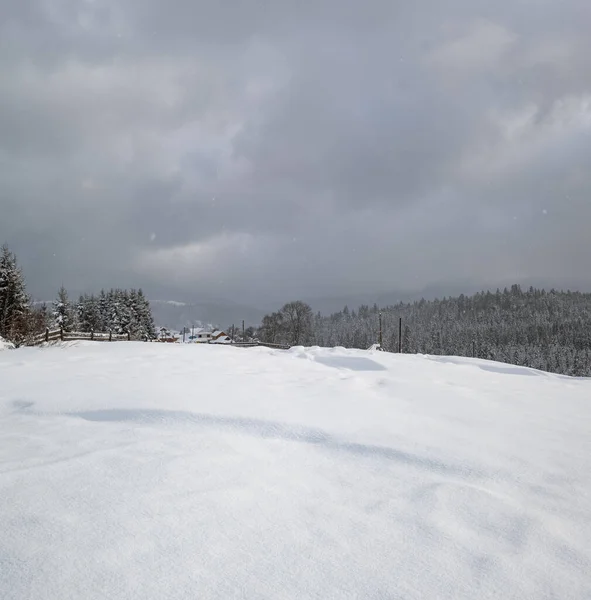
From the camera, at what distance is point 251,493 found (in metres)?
1.90

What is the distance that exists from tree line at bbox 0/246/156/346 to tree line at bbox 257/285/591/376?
1953 cm

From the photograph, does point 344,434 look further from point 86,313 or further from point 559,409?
point 86,313

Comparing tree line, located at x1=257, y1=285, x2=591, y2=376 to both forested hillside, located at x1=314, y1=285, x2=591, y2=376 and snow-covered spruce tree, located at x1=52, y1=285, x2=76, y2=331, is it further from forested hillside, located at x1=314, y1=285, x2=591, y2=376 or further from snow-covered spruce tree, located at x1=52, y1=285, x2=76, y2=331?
snow-covered spruce tree, located at x1=52, y1=285, x2=76, y2=331

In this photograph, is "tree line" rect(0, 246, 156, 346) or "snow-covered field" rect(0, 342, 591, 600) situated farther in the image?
"tree line" rect(0, 246, 156, 346)

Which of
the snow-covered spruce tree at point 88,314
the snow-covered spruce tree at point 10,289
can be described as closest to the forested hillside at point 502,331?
the snow-covered spruce tree at point 88,314

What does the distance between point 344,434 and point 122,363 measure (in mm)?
4557

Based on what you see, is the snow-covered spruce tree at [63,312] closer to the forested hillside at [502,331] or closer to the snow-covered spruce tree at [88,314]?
the snow-covered spruce tree at [88,314]

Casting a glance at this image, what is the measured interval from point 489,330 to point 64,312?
4259 inches

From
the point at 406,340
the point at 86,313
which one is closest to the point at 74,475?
the point at 86,313

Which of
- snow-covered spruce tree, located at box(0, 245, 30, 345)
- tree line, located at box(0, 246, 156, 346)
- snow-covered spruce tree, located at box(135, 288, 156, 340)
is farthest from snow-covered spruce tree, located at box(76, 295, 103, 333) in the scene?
snow-covered spruce tree, located at box(0, 245, 30, 345)

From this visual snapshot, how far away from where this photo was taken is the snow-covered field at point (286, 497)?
1.28 metres

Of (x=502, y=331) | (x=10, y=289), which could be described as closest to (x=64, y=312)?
(x=10, y=289)

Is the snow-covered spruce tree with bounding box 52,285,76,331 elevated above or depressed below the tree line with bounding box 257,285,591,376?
above

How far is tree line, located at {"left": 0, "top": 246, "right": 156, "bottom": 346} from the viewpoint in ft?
55.7
